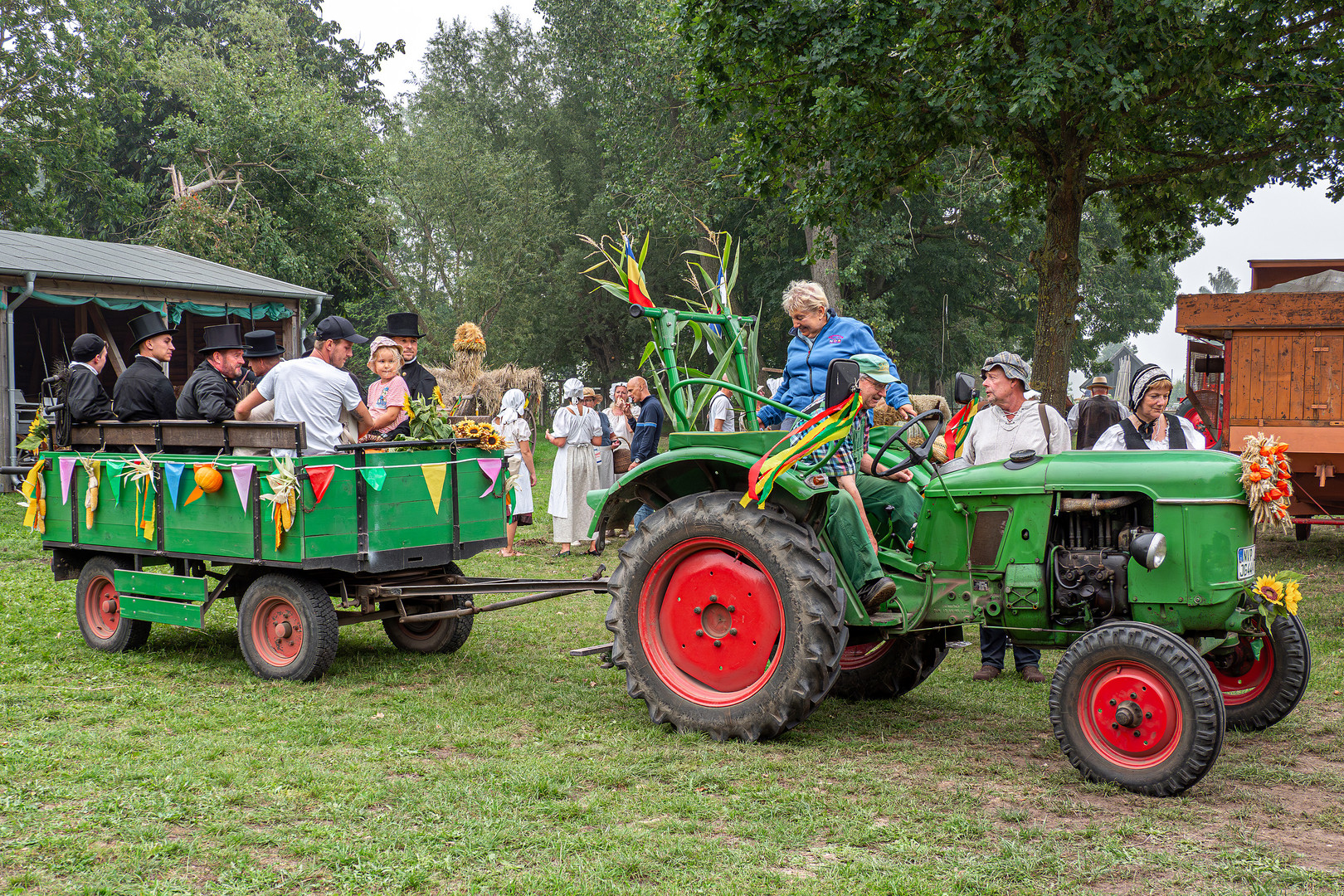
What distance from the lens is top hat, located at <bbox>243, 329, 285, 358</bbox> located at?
6.99 meters

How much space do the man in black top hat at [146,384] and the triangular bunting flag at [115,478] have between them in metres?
0.43

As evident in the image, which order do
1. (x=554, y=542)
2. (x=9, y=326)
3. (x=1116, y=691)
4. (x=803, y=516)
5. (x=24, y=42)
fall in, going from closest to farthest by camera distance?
(x=1116, y=691), (x=803, y=516), (x=554, y=542), (x=9, y=326), (x=24, y=42)

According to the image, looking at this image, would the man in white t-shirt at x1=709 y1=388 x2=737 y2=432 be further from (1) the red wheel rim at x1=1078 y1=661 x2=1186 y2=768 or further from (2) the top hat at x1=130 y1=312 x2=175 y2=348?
(1) the red wheel rim at x1=1078 y1=661 x2=1186 y2=768

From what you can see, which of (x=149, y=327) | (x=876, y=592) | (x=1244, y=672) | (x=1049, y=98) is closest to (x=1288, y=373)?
Result: (x=1049, y=98)

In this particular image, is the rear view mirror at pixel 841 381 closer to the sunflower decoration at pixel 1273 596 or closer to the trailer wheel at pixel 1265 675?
the sunflower decoration at pixel 1273 596

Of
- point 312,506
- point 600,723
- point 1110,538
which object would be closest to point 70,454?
point 312,506

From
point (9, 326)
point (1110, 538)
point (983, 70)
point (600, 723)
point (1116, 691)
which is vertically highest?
point (983, 70)

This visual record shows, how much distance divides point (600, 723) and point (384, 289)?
34.3 metres

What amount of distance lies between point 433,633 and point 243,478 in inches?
66.1

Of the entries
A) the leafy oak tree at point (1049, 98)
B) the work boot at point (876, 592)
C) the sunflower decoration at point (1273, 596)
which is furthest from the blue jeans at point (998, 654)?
Answer: the leafy oak tree at point (1049, 98)

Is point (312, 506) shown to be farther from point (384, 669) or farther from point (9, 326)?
point (9, 326)

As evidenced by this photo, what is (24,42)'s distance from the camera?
26.3 m

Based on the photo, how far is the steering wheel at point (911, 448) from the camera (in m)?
4.63

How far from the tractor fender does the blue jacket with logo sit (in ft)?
1.52
